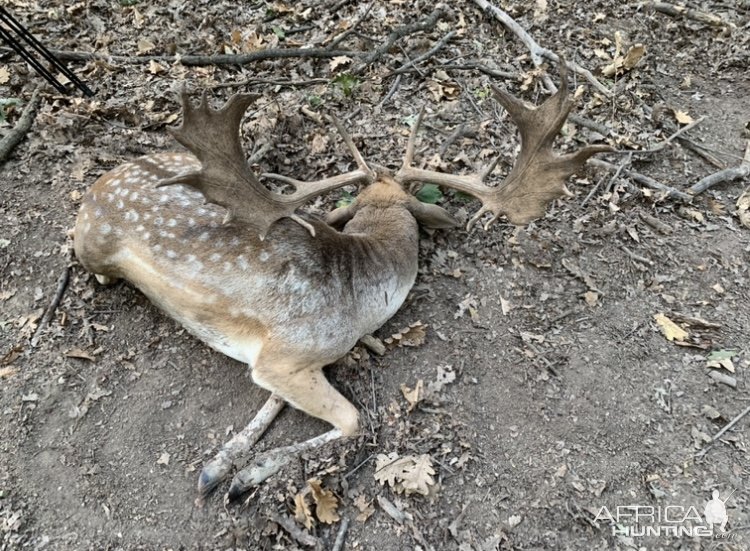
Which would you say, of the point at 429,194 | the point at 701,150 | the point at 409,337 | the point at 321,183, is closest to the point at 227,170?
the point at 321,183

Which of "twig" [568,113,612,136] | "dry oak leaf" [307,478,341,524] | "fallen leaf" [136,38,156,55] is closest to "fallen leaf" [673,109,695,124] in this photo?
"twig" [568,113,612,136]

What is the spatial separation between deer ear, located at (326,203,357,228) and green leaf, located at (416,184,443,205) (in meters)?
0.67

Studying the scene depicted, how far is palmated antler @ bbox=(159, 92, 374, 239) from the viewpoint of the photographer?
11.0 ft

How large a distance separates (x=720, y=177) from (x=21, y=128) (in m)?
6.57

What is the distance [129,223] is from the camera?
3986 millimetres

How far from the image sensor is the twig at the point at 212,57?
5992mm

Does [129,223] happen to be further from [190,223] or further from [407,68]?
[407,68]

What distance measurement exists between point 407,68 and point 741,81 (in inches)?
145

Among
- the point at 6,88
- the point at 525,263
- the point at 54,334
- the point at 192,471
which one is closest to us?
the point at 192,471

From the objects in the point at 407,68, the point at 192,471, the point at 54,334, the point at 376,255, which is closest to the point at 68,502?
the point at 192,471

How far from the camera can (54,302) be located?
4.36 m

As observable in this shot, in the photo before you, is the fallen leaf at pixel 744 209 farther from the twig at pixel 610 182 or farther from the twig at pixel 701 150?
the twig at pixel 610 182

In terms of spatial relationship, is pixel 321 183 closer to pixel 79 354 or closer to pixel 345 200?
pixel 345 200

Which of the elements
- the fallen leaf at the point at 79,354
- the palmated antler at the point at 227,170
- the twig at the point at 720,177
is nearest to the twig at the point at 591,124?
the twig at the point at 720,177
